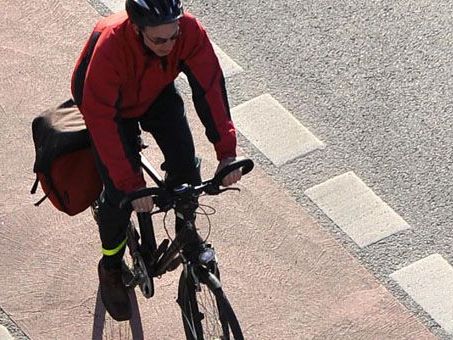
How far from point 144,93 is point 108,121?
31 centimetres

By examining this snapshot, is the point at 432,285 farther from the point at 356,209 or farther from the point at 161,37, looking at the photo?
the point at 161,37

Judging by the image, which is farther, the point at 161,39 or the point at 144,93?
the point at 144,93

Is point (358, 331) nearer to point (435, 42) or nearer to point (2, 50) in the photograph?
point (435, 42)


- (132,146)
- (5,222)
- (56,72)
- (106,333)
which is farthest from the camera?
(56,72)

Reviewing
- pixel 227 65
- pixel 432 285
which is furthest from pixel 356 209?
pixel 227 65

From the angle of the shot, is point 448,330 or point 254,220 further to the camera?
point 254,220

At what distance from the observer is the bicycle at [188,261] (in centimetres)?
528

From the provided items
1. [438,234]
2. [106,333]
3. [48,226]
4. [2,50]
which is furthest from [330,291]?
[2,50]

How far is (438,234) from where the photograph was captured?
23.0 ft

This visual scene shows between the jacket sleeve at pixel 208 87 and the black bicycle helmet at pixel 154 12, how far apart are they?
1.00 ft

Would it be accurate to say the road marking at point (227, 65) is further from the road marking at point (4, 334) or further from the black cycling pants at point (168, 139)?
the road marking at point (4, 334)

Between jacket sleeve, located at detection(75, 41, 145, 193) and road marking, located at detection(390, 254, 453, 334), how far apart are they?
81.6 inches

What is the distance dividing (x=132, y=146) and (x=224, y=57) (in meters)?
2.77

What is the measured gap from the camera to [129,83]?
211 inches
